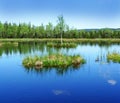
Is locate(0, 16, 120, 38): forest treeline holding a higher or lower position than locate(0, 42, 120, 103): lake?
higher

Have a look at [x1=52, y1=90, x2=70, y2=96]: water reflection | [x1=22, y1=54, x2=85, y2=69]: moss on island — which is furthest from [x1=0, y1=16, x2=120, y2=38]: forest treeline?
[x1=52, y1=90, x2=70, y2=96]: water reflection

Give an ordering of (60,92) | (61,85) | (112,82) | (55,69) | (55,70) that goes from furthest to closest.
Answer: (55,69) → (55,70) → (112,82) → (61,85) → (60,92)

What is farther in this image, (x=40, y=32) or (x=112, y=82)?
(x=40, y=32)

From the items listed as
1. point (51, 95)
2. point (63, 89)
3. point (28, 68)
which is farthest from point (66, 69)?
point (51, 95)

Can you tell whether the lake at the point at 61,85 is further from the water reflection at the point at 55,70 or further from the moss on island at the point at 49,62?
the moss on island at the point at 49,62

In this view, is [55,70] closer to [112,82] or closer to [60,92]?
[112,82]

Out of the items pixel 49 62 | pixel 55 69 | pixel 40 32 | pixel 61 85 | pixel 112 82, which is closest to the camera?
pixel 61 85

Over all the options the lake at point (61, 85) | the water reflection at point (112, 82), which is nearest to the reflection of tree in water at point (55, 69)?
the lake at point (61, 85)

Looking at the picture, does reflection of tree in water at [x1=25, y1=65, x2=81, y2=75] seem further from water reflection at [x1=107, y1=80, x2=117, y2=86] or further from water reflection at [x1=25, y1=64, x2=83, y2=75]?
water reflection at [x1=107, y1=80, x2=117, y2=86]

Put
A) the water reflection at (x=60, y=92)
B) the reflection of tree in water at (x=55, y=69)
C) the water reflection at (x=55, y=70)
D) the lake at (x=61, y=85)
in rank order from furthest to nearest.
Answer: the water reflection at (x=55, y=70), the reflection of tree in water at (x=55, y=69), the water reflection at (x=60, y=92), the lake at (x=61, y=85)

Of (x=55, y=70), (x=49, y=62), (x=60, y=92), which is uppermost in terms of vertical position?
(x=49, y=62)

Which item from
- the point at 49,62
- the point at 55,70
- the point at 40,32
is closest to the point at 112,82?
the point at 55,70

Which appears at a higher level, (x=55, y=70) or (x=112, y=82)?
(x=55, y=70)

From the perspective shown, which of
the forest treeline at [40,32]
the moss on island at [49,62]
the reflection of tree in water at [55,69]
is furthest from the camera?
the forest treeline at [40,32]
